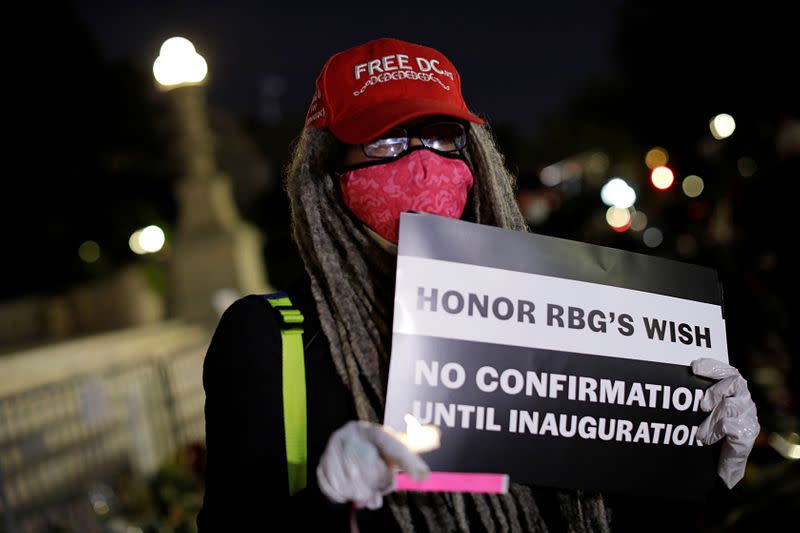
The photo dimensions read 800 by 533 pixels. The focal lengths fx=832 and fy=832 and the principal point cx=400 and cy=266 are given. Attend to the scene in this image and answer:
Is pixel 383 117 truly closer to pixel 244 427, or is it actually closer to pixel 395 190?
pixel 395 190

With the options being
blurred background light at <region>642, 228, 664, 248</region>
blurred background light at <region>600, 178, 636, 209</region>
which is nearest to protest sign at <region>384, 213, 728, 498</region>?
blurred background light at <region>600, 178, 636, 209</region>

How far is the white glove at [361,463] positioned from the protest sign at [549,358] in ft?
0.58

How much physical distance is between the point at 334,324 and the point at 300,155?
1.48 feet

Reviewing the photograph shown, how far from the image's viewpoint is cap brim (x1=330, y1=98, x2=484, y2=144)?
6.15 feet

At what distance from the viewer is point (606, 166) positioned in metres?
58.5

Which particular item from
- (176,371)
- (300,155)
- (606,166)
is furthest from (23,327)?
(606,166)

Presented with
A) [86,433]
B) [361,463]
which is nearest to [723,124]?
[86,433]

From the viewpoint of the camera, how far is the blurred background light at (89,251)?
2162 cm

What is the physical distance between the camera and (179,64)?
9.46m

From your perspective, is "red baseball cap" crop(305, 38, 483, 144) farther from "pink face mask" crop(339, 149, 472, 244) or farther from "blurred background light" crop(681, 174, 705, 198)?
"blurred background light" crop(681, 174, 705, 198)

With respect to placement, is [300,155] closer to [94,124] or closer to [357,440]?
[357,440]

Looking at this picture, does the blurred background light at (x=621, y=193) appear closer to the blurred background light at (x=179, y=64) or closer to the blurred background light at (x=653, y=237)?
the blurred background light at (x=653, y=237)

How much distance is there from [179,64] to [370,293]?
8279 mm

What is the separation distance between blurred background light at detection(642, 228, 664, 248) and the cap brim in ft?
32.9
